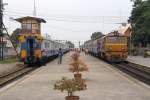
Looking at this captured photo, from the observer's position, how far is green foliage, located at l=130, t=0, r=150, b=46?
2707 inches

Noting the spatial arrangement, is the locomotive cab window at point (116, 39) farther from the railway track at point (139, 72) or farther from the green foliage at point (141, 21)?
the green foliage at point (141, 21)

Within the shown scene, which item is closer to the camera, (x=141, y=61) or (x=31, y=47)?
(x=31, y=47)

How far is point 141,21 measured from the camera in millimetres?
74125

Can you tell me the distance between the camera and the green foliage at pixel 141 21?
226 feet

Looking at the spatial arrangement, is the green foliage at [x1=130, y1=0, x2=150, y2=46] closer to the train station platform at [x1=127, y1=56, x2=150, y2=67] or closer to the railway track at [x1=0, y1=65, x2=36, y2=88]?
the train station platform at [x1=127, y1=56, x2=150, y2=67]

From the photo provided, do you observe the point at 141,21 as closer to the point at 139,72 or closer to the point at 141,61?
the point at 141,61

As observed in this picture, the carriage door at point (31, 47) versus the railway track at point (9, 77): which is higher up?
the carriage door at point (31, 47)

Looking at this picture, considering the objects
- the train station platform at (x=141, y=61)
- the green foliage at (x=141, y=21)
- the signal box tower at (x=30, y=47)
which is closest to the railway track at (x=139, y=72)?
the train station platform at (x=141, y=61)

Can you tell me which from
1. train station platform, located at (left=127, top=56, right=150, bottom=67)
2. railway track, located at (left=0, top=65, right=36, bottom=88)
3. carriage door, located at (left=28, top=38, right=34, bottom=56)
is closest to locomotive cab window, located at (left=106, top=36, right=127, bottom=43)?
train station platform, located at (left=127, top=56, right=150, bottom=67)

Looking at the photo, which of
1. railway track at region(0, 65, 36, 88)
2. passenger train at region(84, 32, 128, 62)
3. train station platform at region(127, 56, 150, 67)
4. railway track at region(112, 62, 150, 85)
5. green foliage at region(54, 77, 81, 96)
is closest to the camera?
green foliage at region(54, 77, 81, 96)

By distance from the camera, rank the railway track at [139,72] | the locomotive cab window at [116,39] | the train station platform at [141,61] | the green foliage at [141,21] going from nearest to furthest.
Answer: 1. the railway track at [139,72]
2. the train station platform at [141,61]
3. the locomotive cab window at [116,39]
4. the green foliage at [141,21]

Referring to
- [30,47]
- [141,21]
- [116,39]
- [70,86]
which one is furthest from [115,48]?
[70,86]

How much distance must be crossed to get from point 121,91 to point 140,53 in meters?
60.2

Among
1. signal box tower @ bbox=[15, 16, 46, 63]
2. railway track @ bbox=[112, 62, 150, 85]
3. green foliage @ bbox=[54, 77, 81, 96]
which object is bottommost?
railway track @ bbox=[112, 62, 150, 85]
